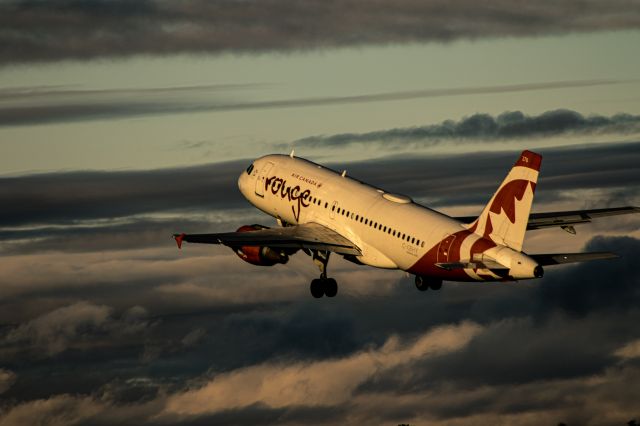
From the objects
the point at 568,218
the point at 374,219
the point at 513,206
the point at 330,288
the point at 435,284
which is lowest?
the point at 330,288

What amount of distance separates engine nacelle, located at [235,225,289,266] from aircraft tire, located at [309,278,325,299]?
3.30m

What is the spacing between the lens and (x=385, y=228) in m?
114

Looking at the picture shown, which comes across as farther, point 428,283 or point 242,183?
point 242,183

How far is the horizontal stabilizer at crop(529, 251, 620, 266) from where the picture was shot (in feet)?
350

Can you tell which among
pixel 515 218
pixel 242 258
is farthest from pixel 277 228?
pixel 515 218

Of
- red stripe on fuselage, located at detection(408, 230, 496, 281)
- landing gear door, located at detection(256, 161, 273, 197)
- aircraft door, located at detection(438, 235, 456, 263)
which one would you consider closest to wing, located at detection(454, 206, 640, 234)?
red stripe on fuselage, located at detection(408, 230, 496, 281)

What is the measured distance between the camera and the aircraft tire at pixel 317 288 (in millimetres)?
120750

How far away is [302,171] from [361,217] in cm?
893

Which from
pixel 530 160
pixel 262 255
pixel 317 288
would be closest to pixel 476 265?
pixel 530 160

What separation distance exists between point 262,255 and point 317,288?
498cm

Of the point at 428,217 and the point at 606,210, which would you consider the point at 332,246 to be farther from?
the point at 606,210

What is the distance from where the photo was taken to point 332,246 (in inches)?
4594

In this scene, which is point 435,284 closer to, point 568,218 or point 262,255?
point 568,218

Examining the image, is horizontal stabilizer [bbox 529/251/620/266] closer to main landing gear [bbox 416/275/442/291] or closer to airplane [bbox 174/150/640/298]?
airplane [bbox 174/150/640/298]
